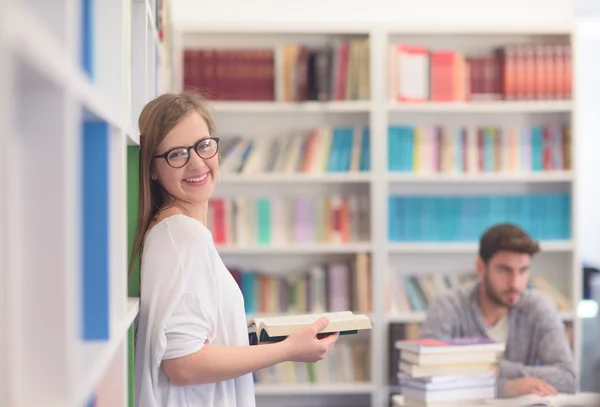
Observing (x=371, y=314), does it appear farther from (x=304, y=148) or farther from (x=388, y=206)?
(x=304, y=148)

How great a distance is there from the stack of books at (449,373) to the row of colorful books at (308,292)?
1.74 m

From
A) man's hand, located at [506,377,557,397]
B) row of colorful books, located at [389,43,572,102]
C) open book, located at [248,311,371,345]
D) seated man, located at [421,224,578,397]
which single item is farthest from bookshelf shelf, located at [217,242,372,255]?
open book, located at [248,311,371,345]

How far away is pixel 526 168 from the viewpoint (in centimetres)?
430

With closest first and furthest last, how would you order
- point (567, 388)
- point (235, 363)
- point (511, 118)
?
point (235, 363), point (567, 388), point (511, 118)

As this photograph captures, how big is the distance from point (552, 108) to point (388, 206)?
3.38ft

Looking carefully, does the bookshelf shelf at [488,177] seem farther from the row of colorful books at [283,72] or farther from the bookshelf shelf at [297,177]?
the row of colorful books at [283,72]

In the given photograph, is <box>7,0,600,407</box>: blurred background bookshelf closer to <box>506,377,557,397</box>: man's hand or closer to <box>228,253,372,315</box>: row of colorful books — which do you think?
<box>228,253,372,315</box>: row of colorful books

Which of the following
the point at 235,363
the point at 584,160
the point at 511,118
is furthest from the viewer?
the point at 584,160

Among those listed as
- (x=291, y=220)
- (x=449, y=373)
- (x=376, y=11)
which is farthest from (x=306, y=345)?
(x=376, y=11)

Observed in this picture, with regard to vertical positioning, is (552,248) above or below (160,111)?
below

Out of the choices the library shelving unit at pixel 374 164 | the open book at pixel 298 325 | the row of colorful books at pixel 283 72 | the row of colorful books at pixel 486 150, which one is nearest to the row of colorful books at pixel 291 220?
the library shelving unit at pixel 374 164

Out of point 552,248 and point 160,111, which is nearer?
point 160,111

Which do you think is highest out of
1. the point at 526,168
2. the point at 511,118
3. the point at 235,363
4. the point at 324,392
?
the point at 511,118

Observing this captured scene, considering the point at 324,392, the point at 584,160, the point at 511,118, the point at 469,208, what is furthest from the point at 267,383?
the point at 584,160
